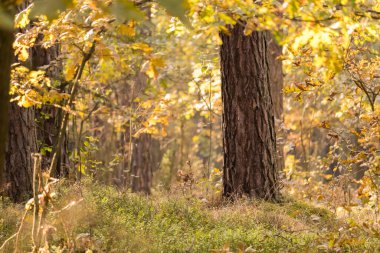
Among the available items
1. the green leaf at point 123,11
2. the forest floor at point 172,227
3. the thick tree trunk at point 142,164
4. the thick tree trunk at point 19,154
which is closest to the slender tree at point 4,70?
the green leaf at point 123,11

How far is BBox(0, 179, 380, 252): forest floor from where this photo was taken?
5.50 meters

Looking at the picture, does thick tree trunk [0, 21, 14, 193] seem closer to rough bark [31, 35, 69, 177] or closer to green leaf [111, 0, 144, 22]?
green leaf [111, 0, 144, 22]

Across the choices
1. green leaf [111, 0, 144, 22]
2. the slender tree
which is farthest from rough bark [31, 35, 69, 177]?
green leaf [111, 0, 144, 22]

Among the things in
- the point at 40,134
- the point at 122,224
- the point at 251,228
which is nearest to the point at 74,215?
the point at 122,224

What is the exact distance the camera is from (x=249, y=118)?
873 centimetres

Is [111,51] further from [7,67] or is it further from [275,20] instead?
[7,67]

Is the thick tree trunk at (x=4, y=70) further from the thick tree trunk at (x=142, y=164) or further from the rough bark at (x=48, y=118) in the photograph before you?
Answer: the thick tree trunk at (x=142, y=164)

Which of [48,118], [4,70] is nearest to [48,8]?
[4,70]

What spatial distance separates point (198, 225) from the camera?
6953mm

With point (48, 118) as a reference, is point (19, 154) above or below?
below

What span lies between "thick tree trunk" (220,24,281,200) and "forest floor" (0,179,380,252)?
49cm

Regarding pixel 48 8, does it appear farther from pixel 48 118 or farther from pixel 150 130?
pixel 48 118

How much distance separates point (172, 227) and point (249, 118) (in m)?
2.79

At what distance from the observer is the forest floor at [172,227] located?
5.50m
